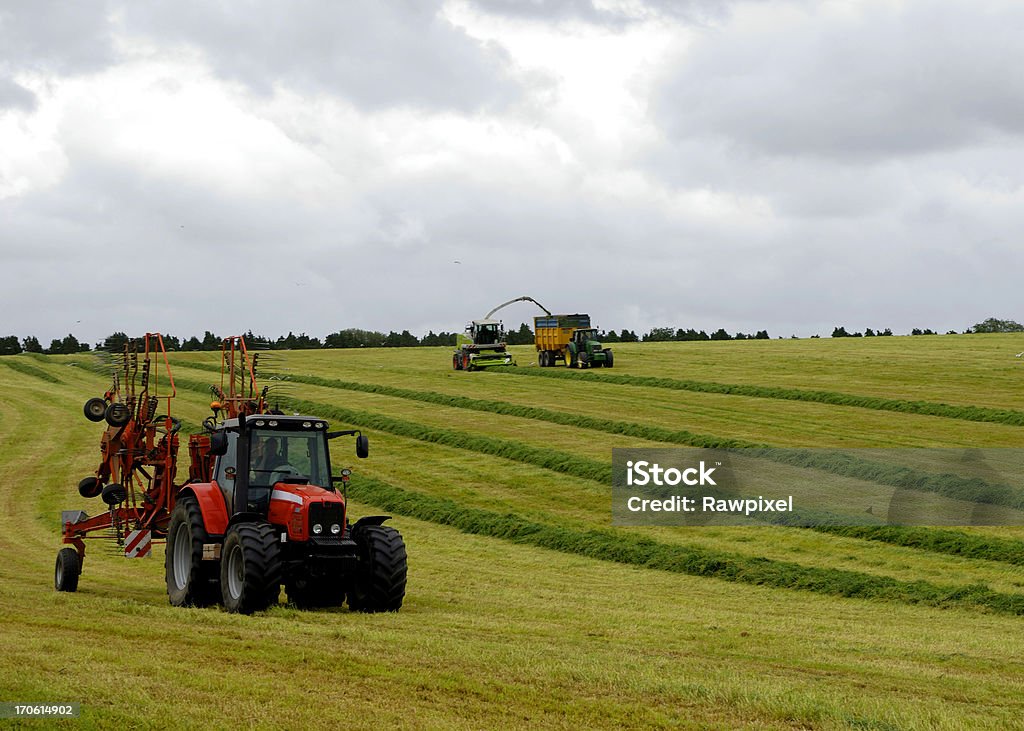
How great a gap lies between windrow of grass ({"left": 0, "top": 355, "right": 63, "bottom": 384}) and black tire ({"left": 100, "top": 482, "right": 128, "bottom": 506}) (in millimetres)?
47256

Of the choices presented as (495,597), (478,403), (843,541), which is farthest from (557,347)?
(495,597)

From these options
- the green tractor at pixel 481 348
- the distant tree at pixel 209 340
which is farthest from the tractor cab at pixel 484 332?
the distant tree at pixel 209 340

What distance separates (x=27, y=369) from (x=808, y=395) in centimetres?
4750

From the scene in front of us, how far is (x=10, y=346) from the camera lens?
286 feet

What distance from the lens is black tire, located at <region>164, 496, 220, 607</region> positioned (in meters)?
14.4

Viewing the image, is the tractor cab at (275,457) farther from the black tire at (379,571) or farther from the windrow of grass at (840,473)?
the windrow of grass at (840,473)

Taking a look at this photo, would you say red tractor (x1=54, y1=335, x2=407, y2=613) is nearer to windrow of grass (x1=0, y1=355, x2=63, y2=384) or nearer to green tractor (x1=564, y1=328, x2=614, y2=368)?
green tractor (x1=564, y1=328, x2=614, y2=368)

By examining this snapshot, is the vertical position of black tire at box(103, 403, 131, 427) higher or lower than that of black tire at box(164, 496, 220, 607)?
higher

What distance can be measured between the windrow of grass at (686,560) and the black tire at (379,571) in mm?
7441

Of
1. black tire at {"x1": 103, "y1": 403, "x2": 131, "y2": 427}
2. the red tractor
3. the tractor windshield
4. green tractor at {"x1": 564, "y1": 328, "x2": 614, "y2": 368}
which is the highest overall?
green tractor at {"x1": 564, "y1": 328, "x2": 614, "y2": 368}

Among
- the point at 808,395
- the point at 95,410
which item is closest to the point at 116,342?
the point at 95,410

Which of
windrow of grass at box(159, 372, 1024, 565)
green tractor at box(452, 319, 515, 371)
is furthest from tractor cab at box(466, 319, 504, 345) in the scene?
windrow of grass at box(159, 372, 1024, 565)

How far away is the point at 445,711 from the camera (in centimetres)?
870

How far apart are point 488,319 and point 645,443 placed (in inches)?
1067
